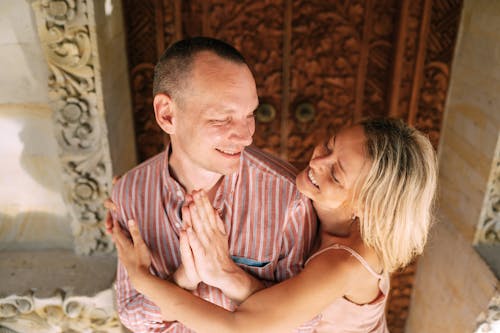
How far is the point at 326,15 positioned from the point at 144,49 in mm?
799

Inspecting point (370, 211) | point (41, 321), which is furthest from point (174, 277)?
point (41, 321)

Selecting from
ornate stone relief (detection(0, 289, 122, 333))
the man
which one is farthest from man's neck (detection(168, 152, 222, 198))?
ornate stone relief (detection(0, 289, 122, 333))

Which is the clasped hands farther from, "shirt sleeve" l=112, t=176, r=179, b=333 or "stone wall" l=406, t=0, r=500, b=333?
"stone wall" l=406, t=0, r=500, b=333

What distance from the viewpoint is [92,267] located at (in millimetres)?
2023

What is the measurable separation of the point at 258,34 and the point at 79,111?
835 mm

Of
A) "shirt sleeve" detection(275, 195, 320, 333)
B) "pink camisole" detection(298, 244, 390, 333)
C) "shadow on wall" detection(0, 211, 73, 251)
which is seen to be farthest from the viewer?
"shadow on wall" detection(0, 211, 73, 251)

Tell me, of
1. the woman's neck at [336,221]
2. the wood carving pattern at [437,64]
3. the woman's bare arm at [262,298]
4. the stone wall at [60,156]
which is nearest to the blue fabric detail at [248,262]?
the woman's bare arm at [262,298]

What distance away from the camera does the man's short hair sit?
4.46 feet

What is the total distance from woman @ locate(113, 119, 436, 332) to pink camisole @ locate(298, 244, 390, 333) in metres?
0.12

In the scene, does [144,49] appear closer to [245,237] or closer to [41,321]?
[245,237]

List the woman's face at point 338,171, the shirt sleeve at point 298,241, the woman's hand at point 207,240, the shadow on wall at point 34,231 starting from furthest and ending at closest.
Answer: the shadow on wall at point 34,231 → the shirt sleeve at point 298,241 → the woman's face at point 338,171 → the woman's hand at point 207,240

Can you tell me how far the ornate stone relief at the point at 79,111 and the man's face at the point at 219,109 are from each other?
0.52 metres

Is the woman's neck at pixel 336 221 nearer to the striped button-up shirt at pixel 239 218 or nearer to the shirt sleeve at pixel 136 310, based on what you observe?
the striped button-up shirt at pixel 239 218

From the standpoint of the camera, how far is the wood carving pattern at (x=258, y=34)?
207cm
